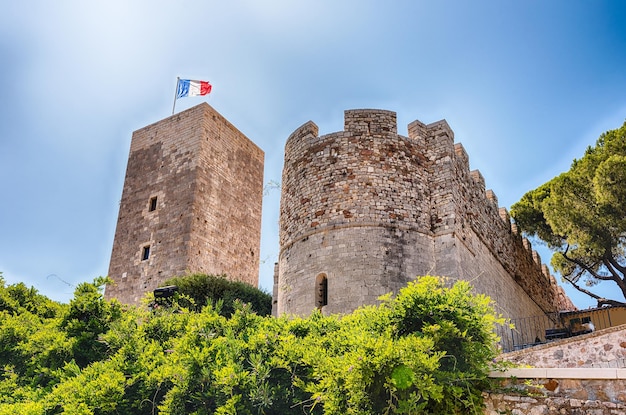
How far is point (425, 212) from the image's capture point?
39.1 ft

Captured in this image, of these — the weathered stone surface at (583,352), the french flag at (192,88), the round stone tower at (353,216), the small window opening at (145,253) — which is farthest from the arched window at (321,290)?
the french flag at (192,88)

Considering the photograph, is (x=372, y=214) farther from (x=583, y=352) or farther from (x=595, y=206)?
(x=595, y=206)

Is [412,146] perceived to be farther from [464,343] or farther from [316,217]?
[464,343]

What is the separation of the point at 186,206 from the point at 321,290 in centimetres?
866

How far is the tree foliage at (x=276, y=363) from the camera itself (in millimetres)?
5477

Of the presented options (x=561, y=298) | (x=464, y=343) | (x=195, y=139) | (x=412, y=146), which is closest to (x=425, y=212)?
(x=412, y=146)

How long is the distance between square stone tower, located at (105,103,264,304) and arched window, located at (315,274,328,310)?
7133 millimetres

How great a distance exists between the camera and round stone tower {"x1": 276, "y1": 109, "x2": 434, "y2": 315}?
36.3 ft

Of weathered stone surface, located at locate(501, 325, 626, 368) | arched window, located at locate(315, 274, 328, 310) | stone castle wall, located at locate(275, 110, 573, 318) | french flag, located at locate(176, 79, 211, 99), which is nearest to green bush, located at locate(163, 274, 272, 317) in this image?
stone castle wall, located at locate(275, 110, 573, 318)

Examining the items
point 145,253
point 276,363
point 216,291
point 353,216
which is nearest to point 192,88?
point 145,253

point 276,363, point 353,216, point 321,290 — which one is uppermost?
point 353,216

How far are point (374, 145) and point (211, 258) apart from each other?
27.9 ft

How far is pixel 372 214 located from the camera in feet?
37.8

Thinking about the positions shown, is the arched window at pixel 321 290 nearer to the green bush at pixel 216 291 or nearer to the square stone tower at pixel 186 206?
the green bush at pixel 216 291
